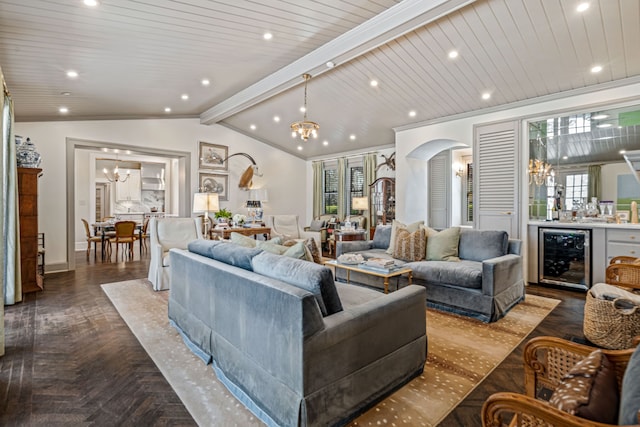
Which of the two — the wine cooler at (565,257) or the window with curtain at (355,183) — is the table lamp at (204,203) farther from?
the wine cooler at (565,257)

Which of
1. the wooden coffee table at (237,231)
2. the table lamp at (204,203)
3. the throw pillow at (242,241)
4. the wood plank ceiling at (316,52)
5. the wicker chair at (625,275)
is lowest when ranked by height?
the wicker chair at (625,275)

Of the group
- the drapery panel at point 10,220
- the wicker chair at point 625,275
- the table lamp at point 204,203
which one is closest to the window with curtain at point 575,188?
the wicker chair at point 625,275

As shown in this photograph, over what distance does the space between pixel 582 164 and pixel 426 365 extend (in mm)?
4599

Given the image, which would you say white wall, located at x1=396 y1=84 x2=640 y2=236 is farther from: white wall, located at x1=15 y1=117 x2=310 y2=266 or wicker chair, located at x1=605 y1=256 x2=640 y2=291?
white wall, located at x1=15 y1=117 x2=310 y2=266

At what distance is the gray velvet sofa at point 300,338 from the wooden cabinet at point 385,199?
17.4ft

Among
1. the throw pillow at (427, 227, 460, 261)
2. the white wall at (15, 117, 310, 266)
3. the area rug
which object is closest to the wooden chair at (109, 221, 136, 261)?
the white wall at (15, 117, 310, 266)

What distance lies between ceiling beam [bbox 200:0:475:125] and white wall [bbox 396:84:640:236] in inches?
100

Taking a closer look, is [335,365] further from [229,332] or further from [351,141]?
[351,141]

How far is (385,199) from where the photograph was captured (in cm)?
762

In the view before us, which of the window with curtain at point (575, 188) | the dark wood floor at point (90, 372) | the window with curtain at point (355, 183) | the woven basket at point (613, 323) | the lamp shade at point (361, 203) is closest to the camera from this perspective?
the dark wood floor at point (90, 372)

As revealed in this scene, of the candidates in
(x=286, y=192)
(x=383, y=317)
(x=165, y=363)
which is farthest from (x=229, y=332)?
(x=286, y=192)

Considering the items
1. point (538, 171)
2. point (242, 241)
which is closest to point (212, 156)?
point (242, 241)

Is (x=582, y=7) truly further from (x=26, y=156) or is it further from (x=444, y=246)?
(x=26, y=156)

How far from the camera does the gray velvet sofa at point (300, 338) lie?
60.2 inches
